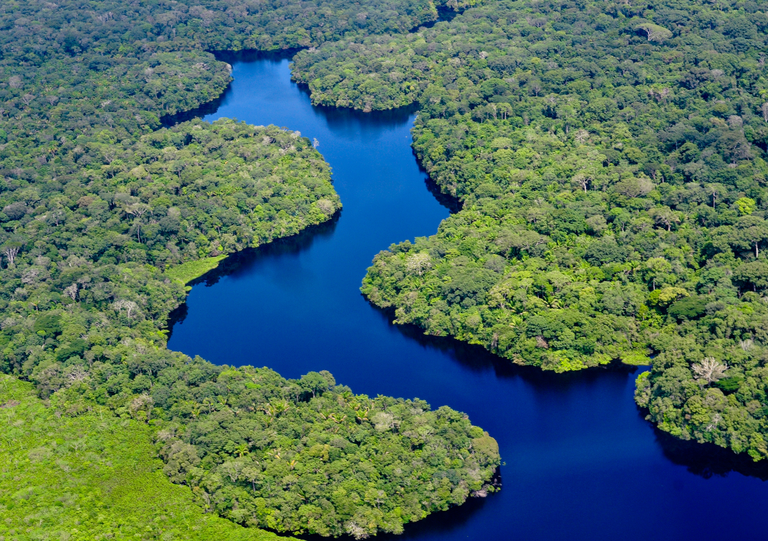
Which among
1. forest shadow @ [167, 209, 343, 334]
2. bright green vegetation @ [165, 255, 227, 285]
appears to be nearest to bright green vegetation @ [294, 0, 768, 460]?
forest shadow @ [167, 209, 343, 334]

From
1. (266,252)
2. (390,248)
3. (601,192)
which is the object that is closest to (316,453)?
(390,248)

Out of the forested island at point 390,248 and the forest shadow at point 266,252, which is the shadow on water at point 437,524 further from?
the forest shadow at point 266,252

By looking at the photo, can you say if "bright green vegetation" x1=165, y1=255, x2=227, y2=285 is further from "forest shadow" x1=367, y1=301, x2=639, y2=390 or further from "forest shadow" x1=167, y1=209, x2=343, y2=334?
"forest shadow" x1=367, y1=301, x2=639, y2=390

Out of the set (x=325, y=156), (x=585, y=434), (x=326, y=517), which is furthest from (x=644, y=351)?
(x=325, y=156)

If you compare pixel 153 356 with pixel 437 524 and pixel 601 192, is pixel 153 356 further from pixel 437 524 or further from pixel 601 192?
pixel 601 192

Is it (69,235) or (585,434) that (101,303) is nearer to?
(69,235)
